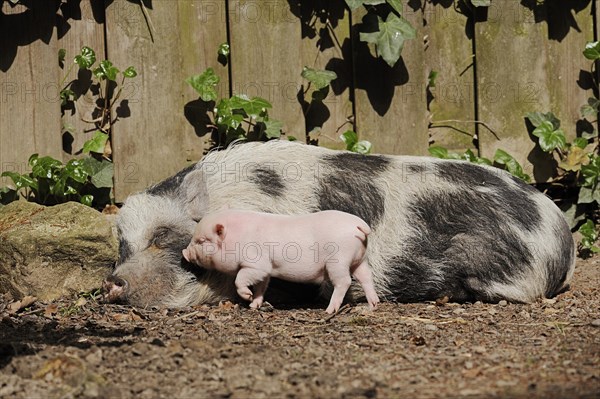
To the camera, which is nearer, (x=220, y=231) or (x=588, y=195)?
(x=220, y=231)

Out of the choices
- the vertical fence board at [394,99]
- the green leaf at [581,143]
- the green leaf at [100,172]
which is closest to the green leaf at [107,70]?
the green leaf at [100,172]

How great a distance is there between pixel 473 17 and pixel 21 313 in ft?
12.5

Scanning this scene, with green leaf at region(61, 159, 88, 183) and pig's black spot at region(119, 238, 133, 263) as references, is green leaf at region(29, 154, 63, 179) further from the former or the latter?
pig's black spot at region(119, 238, 133, 263)

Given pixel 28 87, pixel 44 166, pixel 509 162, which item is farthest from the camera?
pixel 509 162

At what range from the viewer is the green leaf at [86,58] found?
6.29 metres

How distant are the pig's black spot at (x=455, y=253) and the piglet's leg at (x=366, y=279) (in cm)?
25

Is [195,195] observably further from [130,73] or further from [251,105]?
[130,73]

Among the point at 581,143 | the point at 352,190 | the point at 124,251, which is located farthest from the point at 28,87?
the point at 581,143

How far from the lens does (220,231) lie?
5.27 metres

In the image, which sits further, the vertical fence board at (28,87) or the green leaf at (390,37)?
the green leaf at (390,37)

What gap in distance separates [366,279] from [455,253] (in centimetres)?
60

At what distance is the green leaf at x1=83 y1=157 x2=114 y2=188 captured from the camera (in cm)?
632

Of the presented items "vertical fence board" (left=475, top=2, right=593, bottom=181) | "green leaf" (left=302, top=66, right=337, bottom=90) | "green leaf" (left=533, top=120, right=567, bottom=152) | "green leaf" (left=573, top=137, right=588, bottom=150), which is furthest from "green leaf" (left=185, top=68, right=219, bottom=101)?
"green leaf" (left=573, top=137, right=588, bottom=150)

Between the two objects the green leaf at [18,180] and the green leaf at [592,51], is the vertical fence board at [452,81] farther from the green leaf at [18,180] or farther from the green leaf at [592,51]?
the green leaf at [18,180]
